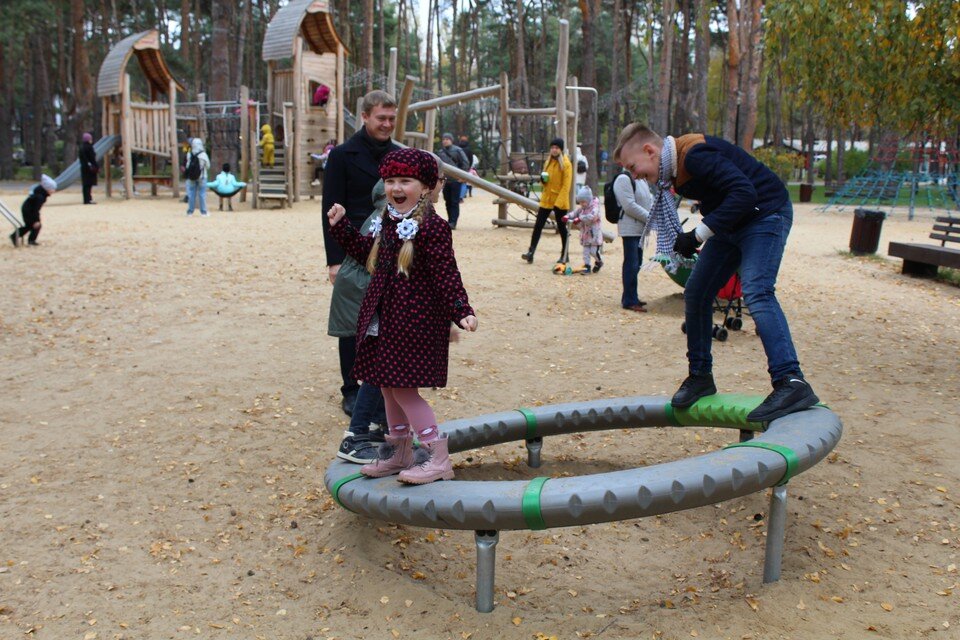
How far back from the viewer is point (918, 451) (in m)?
4.85

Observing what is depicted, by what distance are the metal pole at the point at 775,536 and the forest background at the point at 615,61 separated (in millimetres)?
5120

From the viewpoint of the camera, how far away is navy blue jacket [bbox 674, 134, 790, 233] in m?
4.12

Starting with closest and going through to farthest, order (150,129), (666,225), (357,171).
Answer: (357,171) < (666,225) < (150,129)

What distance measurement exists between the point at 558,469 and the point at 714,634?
1.87 meters

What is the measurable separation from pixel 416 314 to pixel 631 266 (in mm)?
5916

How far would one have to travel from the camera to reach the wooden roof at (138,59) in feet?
75.7

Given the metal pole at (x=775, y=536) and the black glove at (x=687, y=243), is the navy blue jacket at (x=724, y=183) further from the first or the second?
the metal pole at (x=775, y=536)

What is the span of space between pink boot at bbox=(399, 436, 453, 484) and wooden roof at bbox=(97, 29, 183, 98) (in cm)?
2235

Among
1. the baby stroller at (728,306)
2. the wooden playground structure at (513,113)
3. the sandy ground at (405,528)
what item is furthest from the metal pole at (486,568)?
the wooden playground structure at (513,113)

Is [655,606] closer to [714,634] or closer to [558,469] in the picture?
[714,634]

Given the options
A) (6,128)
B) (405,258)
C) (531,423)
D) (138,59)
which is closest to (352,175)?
(405,258)

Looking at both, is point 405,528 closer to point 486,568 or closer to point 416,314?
point 486,568

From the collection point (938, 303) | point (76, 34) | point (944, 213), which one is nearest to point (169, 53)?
point (76, 34)

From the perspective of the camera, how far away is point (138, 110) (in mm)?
23953
